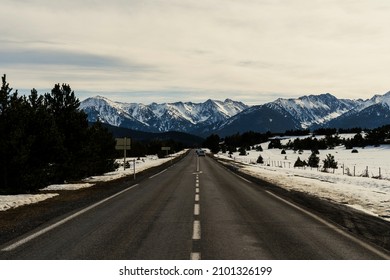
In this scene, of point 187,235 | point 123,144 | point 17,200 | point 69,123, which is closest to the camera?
point 187,235

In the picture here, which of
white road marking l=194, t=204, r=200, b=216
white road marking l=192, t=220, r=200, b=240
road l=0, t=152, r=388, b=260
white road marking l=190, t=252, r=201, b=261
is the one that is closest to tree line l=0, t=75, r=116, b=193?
road l=0, t=152, r=388, b=260

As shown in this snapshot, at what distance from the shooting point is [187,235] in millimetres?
8984

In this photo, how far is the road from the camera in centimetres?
739

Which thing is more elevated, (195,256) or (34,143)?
(34,143)

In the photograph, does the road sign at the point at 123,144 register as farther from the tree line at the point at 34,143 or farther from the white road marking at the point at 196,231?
the white road marking at the point at 196,231

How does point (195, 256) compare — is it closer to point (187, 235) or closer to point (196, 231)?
point (187, 235)

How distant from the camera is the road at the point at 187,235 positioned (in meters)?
7.39

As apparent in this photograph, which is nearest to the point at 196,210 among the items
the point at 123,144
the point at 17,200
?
the point at 17,200

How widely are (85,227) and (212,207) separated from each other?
524 centimetres

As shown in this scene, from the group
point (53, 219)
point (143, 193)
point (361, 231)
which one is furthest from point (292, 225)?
point (143, 193)

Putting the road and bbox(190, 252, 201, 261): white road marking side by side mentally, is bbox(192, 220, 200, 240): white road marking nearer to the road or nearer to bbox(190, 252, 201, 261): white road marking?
the road

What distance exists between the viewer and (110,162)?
35.1 meters

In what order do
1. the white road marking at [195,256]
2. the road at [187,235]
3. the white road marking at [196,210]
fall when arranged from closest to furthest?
1. the white road marking at [195,256]
2. the road at [187,235]
3. the white road marking at [196,210]

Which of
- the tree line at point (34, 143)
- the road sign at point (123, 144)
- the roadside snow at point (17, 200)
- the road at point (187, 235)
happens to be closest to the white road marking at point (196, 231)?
the road at point (187, 235)
